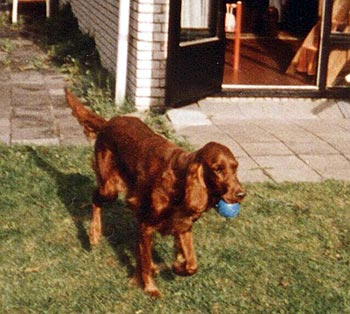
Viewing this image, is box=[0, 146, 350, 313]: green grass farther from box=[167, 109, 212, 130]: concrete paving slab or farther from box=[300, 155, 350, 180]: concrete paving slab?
box=[167, 109, 212, 130]: concrete paving slab

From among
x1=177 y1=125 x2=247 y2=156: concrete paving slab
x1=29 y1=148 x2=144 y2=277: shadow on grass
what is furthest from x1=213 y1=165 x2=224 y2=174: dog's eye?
x1=177 y1=125 x2=247 y2=156: concrete paving slab

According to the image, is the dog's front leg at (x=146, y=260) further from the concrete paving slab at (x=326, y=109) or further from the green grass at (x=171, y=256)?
the concrete paving slab at (x=326, y=109)

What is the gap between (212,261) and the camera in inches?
191

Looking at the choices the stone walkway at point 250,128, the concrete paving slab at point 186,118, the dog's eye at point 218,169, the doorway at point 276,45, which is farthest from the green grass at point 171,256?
the doorway at point 276,45

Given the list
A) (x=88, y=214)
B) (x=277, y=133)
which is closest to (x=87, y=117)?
(x=88, y=214)

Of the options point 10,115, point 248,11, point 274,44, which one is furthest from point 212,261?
point 248,11

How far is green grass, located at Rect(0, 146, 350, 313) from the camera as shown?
4.33 metres

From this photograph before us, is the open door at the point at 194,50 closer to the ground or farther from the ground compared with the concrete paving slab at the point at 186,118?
farther from the ground

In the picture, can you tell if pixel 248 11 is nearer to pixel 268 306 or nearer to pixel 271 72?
pixel 271 72

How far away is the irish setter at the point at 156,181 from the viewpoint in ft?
12.4

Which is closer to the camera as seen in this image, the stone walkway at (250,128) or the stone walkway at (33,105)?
the stone walkway at (250,128)

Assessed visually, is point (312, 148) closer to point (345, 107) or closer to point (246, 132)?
point (246, 132)

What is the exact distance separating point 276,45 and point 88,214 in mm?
8918

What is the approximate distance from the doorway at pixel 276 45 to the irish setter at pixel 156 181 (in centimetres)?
495
